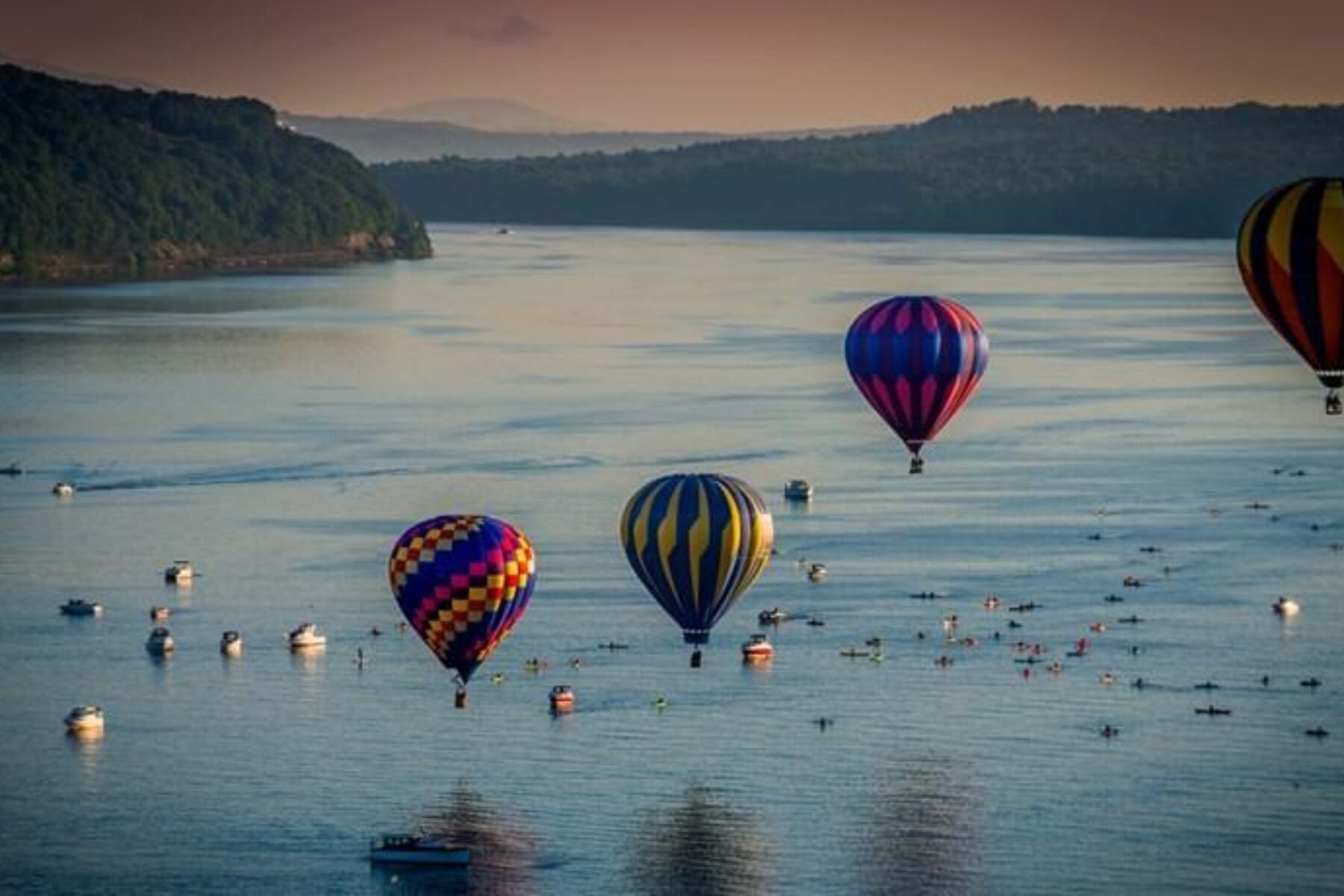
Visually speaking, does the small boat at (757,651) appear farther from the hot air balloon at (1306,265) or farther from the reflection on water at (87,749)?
the hot air balloon at (1306,265)

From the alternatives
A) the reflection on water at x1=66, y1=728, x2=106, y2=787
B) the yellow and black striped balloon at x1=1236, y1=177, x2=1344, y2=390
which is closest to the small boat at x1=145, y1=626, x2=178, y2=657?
the reflection on water at x1=66, y1=728, x2=106, y2=787

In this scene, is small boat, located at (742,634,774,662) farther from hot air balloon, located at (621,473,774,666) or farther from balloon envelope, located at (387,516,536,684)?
balloon envelope, located at (387,516,536,684)

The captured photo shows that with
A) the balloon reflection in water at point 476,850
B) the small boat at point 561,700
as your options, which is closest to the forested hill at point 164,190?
the small boat at point 561,700

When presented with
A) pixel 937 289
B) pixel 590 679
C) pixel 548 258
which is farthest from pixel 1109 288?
pixel 590 679

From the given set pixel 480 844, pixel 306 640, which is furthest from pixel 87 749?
pixel 480 844

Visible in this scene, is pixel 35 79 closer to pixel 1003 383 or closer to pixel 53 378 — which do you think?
pixel 53 378

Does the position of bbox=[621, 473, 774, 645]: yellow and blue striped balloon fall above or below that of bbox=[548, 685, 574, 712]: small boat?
above

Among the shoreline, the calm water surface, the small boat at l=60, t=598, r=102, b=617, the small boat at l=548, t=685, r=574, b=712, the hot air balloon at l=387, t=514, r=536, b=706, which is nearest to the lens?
the calm water surface
